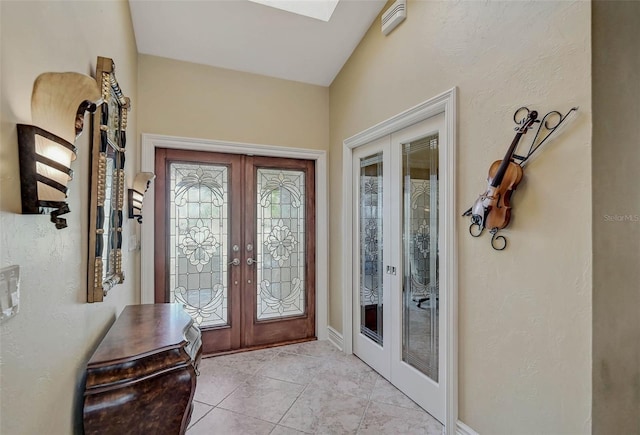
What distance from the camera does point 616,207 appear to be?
1434 millimetres

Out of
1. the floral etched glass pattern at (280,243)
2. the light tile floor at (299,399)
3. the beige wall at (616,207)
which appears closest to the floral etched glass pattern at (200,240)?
the floral etched glass pattern at (280,243)

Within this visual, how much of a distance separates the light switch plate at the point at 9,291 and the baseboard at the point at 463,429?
2.30 meters

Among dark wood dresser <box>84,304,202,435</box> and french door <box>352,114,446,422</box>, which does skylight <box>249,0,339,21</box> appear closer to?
french door <box>352,114,446,422</box>

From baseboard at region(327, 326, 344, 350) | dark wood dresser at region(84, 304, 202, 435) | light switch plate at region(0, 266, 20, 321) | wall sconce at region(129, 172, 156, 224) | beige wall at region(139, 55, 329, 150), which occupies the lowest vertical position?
baseboard at region(327, 326, 344, 350)

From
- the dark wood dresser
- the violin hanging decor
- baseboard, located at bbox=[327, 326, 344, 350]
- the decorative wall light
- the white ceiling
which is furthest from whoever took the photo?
baseboard, located at bbox=[327, 326, 344, 350]

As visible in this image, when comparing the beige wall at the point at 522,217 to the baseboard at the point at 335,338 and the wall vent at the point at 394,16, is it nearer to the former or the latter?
the wall vent at the point at 394,16

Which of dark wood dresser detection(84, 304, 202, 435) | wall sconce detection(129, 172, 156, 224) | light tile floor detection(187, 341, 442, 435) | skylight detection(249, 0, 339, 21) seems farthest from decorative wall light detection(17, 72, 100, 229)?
skylight detection(249, 0, 339, 21)

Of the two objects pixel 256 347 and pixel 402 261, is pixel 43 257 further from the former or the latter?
pixel 256 347

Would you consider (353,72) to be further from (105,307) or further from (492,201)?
(105,307)

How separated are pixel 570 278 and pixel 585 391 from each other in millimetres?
487

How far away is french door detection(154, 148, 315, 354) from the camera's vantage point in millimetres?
3246

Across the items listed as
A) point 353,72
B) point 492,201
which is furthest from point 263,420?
point 353,72

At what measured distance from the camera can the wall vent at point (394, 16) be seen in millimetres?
2512

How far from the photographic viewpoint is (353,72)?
329cm
